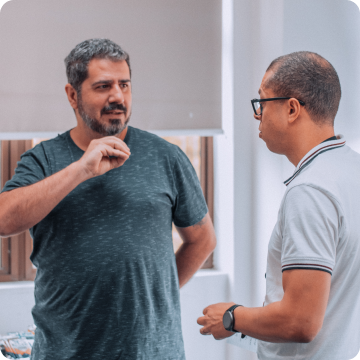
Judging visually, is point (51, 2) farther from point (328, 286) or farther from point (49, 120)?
point (328, 286)

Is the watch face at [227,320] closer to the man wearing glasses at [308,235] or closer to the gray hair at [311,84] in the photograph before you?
the man wearing glasses at [308,235]

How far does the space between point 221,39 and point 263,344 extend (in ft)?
6.65

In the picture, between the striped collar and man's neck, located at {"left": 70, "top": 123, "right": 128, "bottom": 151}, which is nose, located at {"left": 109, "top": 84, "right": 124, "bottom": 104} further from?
the striped collar

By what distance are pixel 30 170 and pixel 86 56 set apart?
452 millimetres

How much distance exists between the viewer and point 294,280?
3.09ft

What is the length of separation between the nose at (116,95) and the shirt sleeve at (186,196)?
0.30 m

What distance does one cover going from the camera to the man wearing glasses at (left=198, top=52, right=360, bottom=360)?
3.09 ft

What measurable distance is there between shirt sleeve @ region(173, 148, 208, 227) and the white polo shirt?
1.78 ft

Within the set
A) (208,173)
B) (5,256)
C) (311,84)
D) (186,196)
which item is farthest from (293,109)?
(5,256)

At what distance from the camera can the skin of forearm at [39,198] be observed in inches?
51.8

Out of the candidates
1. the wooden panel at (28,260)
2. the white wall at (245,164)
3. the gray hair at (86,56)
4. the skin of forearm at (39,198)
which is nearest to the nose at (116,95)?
the gray hair at (86,56)

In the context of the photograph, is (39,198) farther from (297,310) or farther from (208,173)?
(208,173)

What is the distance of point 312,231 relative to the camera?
0.94 m

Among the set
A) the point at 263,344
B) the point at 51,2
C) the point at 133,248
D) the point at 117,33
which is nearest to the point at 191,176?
the point at 133,248
